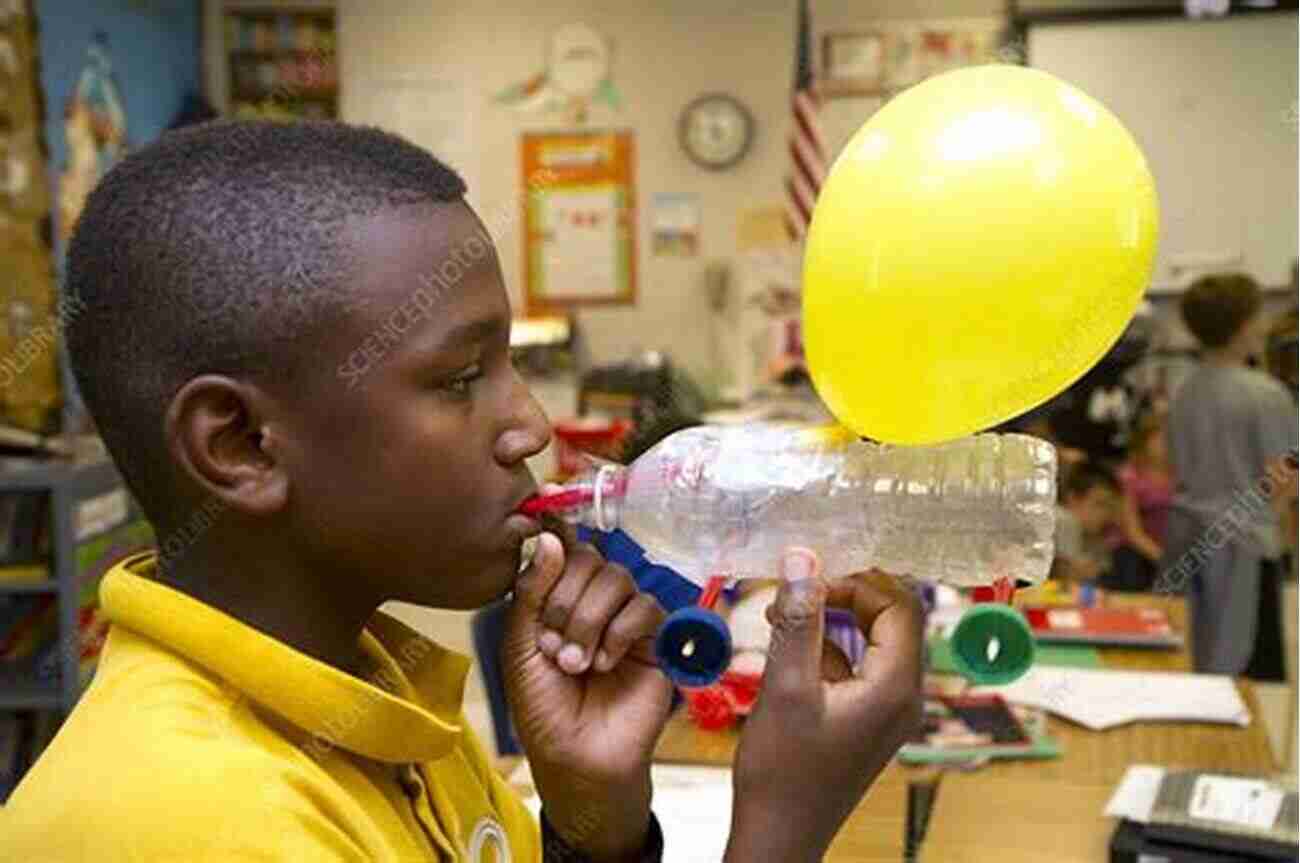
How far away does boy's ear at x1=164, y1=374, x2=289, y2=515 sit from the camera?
80cm

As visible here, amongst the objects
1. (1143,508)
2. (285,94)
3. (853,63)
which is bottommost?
(1143,508)

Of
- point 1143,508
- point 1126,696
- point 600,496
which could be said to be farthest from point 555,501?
point 1143,508

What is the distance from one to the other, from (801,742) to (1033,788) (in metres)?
1.21

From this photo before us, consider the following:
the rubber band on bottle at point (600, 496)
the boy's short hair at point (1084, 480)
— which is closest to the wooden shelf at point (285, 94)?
the boy's short hair at point (1084, 480)

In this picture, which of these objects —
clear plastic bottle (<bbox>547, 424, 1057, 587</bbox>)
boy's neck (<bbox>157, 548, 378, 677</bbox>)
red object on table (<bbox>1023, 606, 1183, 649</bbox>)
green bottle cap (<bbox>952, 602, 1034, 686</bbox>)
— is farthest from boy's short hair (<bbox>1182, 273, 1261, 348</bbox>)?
boy's neck (<bbox>157, 548, 378, 677</bbox>)

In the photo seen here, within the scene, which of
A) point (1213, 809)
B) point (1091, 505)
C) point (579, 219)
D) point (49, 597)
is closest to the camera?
point (1213, 809)

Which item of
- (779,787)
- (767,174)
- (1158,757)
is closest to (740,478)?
(779,787)

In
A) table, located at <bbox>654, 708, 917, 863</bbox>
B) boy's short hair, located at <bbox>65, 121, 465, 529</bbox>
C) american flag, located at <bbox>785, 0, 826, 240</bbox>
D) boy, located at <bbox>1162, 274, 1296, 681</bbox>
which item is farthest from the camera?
american flag, located at <bbox>785, 0, 826, 240</bbox>

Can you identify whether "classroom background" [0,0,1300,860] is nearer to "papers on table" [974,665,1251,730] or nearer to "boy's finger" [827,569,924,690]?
"papers on table" [974,665,1251,730]

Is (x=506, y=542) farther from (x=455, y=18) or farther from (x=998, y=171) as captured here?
(x=455, y=18)

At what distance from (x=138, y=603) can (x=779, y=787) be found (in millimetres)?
383

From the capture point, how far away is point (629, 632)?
0.95 metres

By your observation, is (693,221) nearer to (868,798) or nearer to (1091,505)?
(1091,505)

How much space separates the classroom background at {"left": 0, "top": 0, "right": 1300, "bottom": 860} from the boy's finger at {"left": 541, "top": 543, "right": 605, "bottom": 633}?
97 cm
